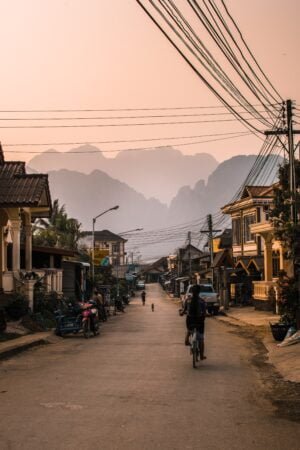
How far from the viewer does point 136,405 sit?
9.39 m

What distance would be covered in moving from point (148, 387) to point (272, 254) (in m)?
29.3

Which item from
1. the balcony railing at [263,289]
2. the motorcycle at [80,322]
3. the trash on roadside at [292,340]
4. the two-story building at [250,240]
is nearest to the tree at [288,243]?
the trash on roadside at [292,340]

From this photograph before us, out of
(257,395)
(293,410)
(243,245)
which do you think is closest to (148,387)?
(257,395)

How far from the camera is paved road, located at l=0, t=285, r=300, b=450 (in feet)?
23.9

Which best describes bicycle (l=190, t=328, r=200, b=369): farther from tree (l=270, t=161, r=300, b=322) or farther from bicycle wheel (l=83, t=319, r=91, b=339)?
bicycle wheel (l=83, t=319, r=91, b=339)

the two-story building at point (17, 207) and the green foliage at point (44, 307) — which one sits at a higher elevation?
the two-story building at point (17, 207)

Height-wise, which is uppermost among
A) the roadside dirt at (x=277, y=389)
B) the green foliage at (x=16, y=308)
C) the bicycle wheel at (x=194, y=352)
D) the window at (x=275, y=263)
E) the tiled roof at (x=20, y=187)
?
the tiled roof at (x=20, y=187)

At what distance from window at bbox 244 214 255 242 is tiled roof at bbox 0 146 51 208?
24671 mm

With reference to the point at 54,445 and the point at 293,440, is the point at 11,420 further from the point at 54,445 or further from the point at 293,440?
the point at 293,440

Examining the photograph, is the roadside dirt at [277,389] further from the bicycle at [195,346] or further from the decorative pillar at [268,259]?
the decorative pillar at [268,259]

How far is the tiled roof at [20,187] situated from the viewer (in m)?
25.7

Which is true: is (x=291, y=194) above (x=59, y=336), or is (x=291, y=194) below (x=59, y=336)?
above

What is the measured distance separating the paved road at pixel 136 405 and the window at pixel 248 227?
3407 cm

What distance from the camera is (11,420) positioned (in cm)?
830
